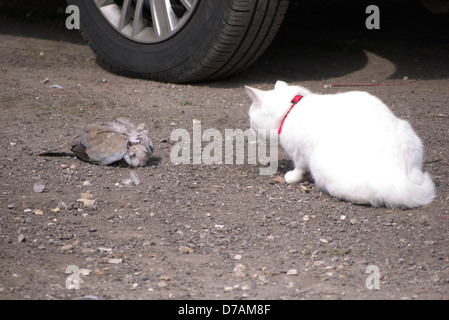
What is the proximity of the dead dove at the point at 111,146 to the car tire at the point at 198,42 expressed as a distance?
135 cm

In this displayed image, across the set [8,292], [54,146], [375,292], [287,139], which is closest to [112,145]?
[54,146]

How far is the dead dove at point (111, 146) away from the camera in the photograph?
372 centimetres

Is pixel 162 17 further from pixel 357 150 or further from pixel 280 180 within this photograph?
pixel 357 150

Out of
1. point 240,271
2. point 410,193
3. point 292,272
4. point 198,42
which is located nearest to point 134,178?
point 240,271

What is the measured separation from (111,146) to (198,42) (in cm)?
154

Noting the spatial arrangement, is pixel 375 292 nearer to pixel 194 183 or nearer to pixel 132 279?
pixel 132 279

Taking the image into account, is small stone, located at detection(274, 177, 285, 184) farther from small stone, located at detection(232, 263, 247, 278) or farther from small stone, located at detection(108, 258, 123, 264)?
small stone, located at detection(108, 258, 123, 264)

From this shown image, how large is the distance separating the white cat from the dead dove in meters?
0.90

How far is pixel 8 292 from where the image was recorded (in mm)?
2426

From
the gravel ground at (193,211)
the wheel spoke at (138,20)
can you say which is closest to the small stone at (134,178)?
the gravel ground at (193,211)

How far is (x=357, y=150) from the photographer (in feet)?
10.7

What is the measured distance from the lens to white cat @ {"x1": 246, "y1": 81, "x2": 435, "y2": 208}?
3213 mm

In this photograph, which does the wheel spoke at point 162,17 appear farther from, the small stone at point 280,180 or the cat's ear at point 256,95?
the small stone at point 280,180

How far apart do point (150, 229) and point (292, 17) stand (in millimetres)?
4698
